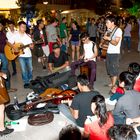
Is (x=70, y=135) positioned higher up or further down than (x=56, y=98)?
higher up

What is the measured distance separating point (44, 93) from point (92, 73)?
1.48m

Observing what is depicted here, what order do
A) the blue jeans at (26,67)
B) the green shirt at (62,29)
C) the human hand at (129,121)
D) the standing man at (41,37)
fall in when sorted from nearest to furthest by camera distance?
the human hand at (129,121) → the blue jeans at (26,67) → the standing man at (41,37) → the green shirt at (62,29)

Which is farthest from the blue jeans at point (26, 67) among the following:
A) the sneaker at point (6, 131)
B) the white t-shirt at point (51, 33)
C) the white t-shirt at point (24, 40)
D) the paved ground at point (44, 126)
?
the sneaker at point (6, 131)

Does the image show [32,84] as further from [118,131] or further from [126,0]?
[126,0]

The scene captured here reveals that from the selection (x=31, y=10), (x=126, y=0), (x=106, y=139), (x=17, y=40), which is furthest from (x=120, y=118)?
(x=126, y=0)

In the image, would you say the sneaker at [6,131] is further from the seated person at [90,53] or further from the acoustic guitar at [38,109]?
the seated person at [90,53]

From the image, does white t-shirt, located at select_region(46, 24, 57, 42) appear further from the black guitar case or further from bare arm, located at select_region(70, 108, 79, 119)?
bare arm, located at select_region(70, 108, 79, 119)

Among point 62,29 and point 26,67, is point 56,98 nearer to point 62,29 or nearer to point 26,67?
point 26,67

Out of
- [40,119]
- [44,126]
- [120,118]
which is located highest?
[120,118]

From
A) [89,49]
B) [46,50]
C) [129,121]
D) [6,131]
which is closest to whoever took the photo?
[129,121]

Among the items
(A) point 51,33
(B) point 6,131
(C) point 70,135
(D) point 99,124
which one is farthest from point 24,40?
(C) point 70,135

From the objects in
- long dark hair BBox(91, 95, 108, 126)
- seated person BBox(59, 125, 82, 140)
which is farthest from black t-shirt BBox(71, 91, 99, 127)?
seated person BBox(59, 125, 82, 140)

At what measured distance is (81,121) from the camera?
210 inches

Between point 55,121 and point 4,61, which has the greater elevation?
point 4,61
